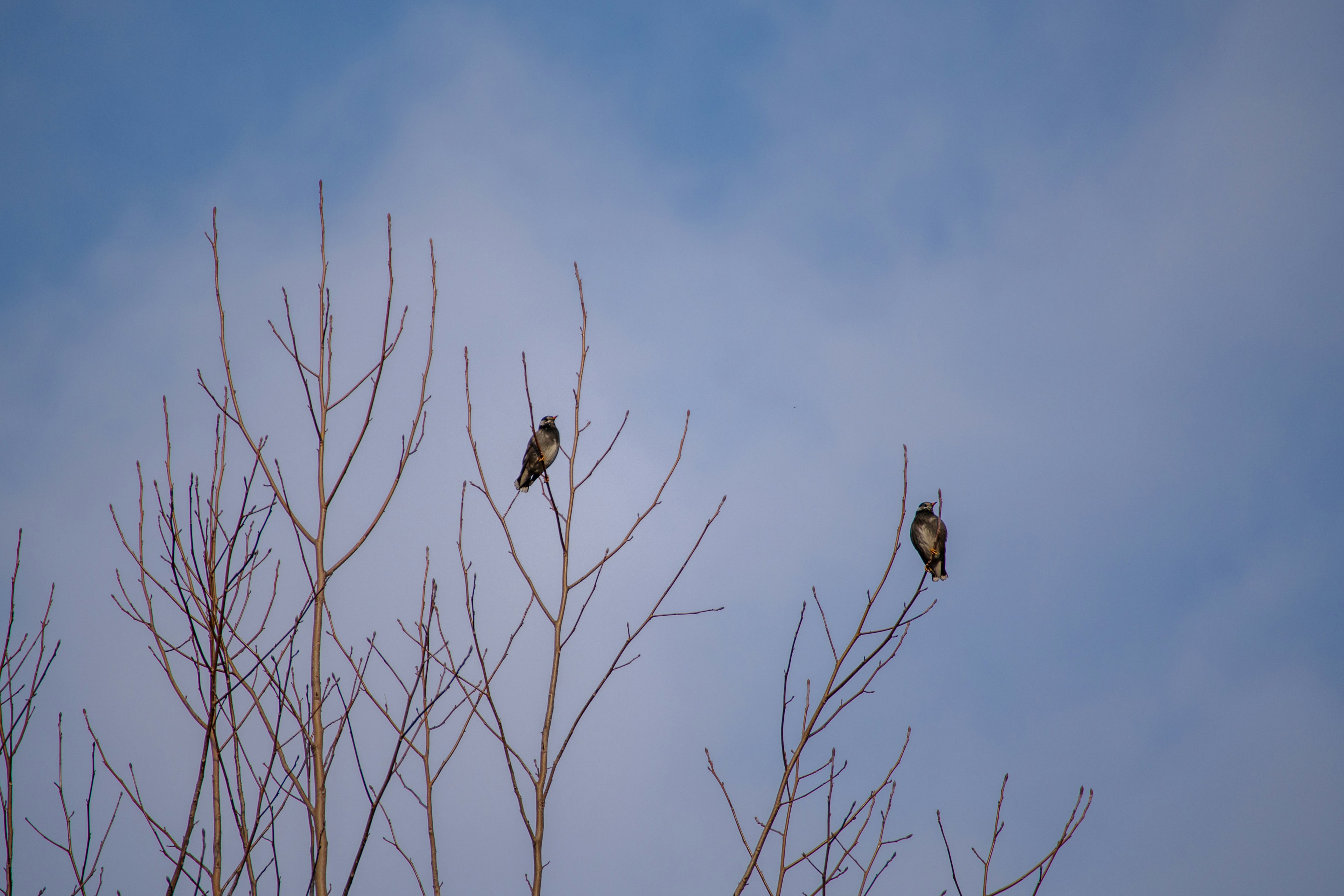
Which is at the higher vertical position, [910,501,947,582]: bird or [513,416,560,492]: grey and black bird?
[513,416,560,492]: grey and black bird

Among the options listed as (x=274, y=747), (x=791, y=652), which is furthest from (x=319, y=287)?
(x=791, y=652)

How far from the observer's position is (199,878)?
9.29 ft

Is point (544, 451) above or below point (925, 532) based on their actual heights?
above

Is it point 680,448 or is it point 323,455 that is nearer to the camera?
point 323,455

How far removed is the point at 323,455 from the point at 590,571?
1.04 m

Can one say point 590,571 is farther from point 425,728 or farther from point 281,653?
point 281,653

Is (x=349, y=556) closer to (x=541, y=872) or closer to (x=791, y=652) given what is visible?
(x=541, y=872)

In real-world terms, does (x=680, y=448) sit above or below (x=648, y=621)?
above

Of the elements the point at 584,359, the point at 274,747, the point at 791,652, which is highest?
the point at 584,359

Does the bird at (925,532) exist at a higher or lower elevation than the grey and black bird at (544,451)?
lower

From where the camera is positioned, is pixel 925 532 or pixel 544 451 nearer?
pixel 925 532

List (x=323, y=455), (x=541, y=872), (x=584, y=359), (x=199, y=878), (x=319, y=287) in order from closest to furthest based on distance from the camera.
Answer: (x=541, y=872)
(x=199, y=878)
(x=323, y=455)
(x=319, y=287)
(x=584, y=359)

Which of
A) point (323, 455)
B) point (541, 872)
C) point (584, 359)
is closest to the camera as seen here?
point (541, 872)

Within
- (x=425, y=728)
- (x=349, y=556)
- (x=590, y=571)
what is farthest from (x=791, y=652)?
(x=349, y=556)
